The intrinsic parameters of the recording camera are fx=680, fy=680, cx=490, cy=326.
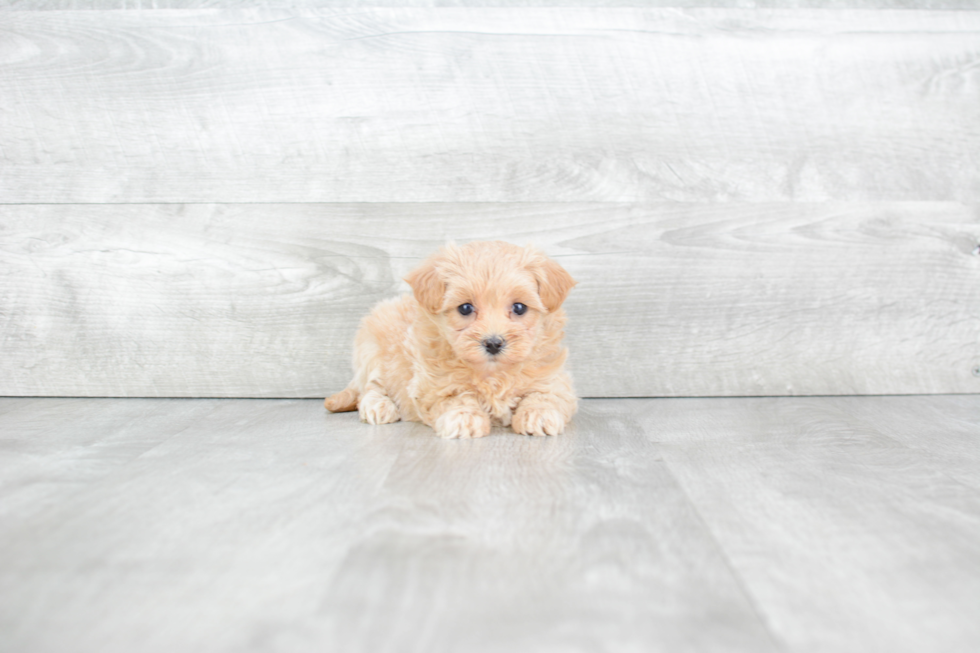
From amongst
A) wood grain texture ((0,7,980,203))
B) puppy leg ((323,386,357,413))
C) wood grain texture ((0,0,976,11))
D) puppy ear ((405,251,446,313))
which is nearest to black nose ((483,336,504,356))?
puppy ear ((405,251,446,313))

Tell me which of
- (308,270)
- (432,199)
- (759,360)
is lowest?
(759,360)

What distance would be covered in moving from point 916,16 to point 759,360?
118cm

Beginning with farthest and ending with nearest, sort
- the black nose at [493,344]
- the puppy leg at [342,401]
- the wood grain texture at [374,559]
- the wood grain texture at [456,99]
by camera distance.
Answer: the wood grain texture at [456,99], the puppy leg at [342,401], the black nose at [493,344], the wood grain texture at [374,559]

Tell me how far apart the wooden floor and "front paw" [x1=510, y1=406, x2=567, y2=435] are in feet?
0.13

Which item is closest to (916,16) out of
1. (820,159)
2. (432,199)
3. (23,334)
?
(820,159)

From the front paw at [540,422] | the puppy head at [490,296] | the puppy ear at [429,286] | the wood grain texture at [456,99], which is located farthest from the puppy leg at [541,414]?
the wood grain texture at [456,99]

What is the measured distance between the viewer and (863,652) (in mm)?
729

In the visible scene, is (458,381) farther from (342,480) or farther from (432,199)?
(432,199)

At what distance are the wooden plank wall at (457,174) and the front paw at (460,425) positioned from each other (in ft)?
2.09

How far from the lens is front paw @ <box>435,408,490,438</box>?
1.60 meters

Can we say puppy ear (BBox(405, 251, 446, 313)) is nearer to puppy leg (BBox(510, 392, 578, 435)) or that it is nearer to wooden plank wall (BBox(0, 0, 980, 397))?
puppy leg (BBox(510, 392, 578, 435))

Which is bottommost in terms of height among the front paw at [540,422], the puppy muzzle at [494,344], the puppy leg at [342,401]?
the puppy leg at [342,401]

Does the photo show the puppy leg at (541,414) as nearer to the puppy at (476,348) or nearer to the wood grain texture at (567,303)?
the puppy at (476,348)

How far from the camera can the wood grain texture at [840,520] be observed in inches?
31.2
